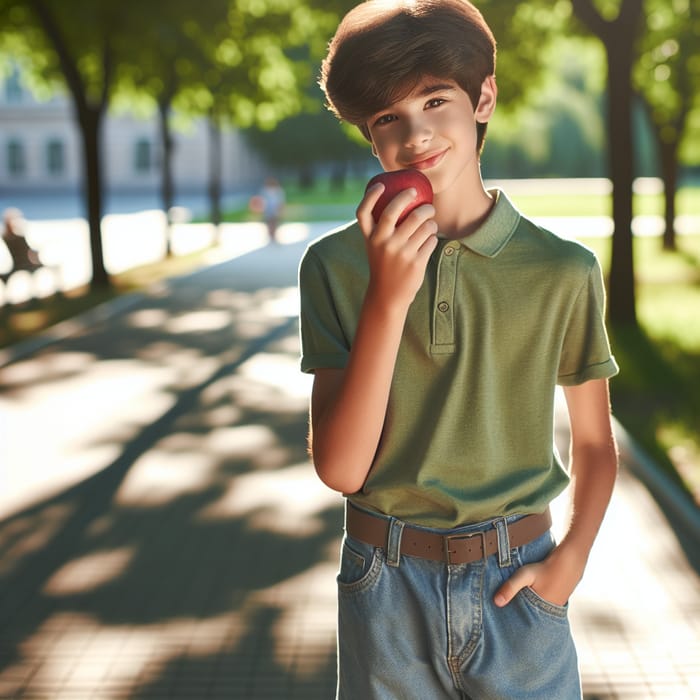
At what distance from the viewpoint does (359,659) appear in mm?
2086

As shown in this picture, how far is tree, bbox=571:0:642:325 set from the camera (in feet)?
43.4

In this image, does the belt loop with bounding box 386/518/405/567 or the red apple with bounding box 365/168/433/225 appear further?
the belt loop with bounding box 386/518/405/567

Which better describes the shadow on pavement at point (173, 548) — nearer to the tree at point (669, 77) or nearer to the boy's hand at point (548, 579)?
the boy's hand at point (548, 579)

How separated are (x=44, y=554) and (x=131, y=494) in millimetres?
1056

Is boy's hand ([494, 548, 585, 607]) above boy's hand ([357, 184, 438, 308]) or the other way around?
the other way around

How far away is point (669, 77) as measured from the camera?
929 inches

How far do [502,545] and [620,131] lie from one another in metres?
12.1

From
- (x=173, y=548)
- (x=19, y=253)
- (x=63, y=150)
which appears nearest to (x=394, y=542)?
(x=173, y=548)

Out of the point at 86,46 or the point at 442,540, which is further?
the point at 86,46

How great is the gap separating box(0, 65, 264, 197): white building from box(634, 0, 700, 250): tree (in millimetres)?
45575

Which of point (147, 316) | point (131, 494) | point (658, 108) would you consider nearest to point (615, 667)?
point (131, 494)

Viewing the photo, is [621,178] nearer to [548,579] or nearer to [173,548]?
[173,548]

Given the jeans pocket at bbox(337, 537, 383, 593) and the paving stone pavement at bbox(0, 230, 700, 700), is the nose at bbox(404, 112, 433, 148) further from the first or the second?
the paving stone pavement at bbox(0, 230, 700, 700)

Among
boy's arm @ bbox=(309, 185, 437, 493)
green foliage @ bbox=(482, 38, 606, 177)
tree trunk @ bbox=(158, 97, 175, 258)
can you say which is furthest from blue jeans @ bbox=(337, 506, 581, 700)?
green foliage @ bbox=(482, 38, 606, 177)
